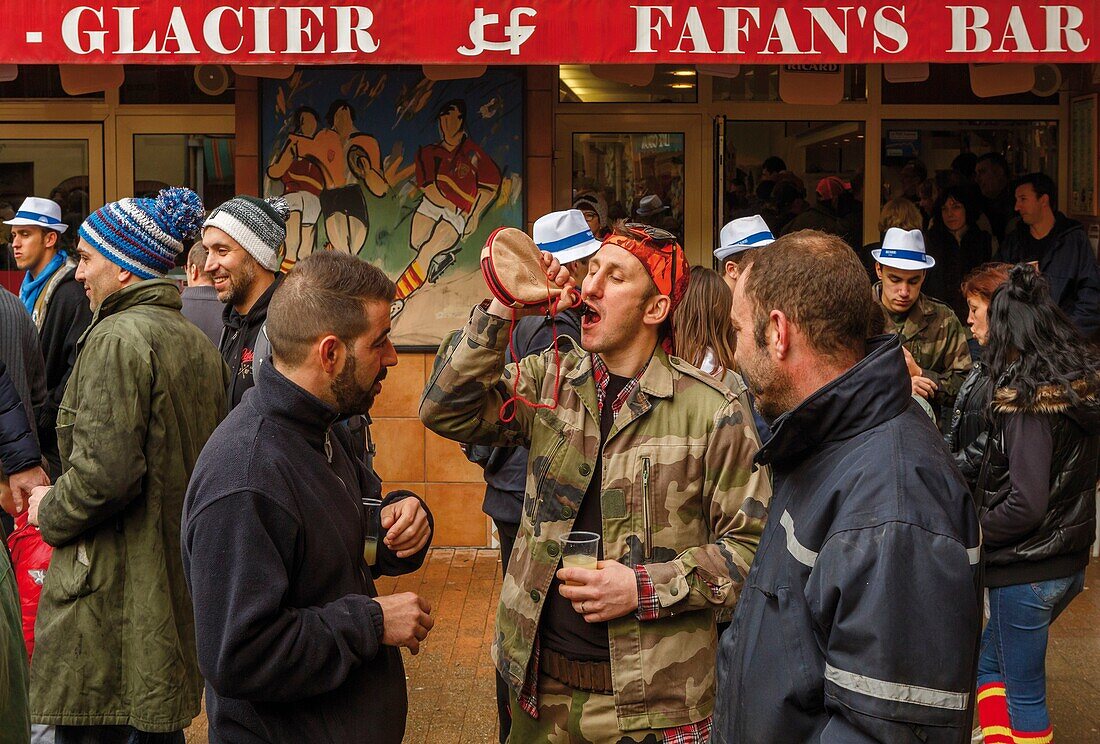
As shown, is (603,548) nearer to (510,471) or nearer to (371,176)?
(510,471)

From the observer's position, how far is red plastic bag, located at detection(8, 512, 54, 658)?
445 centimetres

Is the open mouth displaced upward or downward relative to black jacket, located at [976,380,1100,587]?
upward

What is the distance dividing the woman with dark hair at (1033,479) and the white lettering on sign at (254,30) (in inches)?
143

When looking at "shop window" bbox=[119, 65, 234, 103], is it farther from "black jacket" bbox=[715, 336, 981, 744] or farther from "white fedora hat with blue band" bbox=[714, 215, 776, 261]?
"black jacket" bbox=[715, 336, 981, 744]

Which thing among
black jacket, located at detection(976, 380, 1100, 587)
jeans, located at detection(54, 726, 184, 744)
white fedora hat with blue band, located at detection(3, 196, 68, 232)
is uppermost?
white fedora hat with blue band, located at detection(3, 196, 68, 232)

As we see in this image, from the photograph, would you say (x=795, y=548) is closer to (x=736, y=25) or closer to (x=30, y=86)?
(x=736, y=25)

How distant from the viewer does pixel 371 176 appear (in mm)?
8008

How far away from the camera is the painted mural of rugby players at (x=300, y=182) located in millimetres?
8008

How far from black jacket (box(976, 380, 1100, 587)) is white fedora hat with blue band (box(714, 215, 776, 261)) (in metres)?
2.11

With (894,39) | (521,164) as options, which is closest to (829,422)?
(894,39)

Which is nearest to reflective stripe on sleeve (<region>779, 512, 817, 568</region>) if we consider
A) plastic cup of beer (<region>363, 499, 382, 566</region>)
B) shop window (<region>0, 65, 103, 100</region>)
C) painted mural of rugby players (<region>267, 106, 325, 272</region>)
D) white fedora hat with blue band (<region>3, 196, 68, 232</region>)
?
plastic cup of beer (<region>363, 499, 382, 566</region>)

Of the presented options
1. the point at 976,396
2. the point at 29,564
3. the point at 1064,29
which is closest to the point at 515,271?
the point at 29,564

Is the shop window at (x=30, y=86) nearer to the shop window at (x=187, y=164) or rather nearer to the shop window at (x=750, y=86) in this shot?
the shop window at (x=187, y=164)

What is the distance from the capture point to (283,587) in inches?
103
